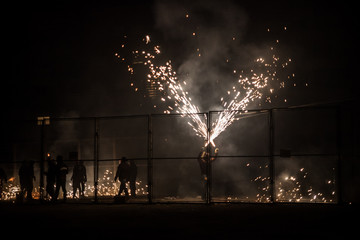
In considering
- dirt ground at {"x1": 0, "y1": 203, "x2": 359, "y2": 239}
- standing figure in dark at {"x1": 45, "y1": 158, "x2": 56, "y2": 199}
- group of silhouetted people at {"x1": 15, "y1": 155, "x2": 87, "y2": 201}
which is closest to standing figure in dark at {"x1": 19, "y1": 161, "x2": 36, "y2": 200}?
group of silhouetted people at {"x1": 15, "y1": 155, "x2": 87, "y2": 201}

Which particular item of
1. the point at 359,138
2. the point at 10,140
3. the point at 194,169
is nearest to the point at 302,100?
the point at 194,169

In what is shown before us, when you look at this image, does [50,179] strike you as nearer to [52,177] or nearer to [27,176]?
[52,177]

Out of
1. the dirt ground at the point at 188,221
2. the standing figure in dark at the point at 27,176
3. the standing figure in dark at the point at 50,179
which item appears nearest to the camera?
the dirt ground at the point at 188,221

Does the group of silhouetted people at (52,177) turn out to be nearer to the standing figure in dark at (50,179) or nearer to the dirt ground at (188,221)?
the standing figure in dark at (50,179)

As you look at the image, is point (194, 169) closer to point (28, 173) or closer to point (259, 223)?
point (28, 173)

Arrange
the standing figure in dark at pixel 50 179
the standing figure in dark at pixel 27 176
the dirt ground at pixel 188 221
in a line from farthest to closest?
the standing figure in dark at pixel 27 176 < the standing figure in dark at pixel 50 179 < the dirt ground at pixel 188 221

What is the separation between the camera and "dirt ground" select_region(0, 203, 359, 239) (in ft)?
29.9

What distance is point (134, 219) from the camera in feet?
37.9

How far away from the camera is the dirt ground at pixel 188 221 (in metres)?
9.12

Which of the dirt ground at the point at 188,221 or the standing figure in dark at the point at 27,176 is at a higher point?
the standing figure in dark at the point at 27,176

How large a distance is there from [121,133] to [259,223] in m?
21.2

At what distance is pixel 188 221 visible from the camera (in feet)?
35.9

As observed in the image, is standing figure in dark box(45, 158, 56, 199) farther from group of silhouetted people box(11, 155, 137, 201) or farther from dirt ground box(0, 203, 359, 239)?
dirt ground box(0, 203, 359, 239)

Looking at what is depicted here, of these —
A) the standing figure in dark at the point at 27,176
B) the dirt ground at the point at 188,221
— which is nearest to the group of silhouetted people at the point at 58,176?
the standing figure in dark at the point at 27,176
